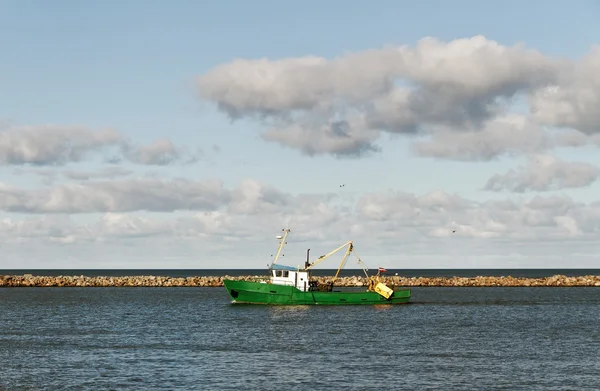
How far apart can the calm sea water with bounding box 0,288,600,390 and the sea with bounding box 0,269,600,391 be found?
0.12 metres

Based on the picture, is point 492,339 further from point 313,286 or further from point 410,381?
point 313,286

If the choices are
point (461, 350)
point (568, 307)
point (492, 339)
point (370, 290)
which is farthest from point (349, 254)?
point (461, 350)

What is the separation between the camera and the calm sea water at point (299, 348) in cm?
4703

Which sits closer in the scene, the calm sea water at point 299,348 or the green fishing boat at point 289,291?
the calm sea water at point 299,348

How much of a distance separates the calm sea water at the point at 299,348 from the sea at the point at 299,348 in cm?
12

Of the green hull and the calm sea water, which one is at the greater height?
the green hull

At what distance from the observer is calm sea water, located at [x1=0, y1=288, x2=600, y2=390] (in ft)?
→ 154

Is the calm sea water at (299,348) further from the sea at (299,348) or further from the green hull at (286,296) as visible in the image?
the green hull at (286,296)

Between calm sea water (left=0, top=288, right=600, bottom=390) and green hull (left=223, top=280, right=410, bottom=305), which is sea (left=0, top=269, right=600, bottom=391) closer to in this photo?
calm sea water (left=0, top=288, right=600, bottom=390)

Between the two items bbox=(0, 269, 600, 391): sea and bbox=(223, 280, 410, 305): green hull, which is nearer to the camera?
bbox=(0, 269, 600, 391): sea

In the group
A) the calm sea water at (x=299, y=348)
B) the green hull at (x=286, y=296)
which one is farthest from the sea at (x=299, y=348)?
the green hull at (x=286, y=296)

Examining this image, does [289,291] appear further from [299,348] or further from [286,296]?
[299,348]

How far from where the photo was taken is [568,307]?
352 feet

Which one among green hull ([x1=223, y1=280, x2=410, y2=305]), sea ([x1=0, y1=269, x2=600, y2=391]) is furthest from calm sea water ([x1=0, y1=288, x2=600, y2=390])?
green hull ([x1=223, y1=280, x2=410, y2=305])
